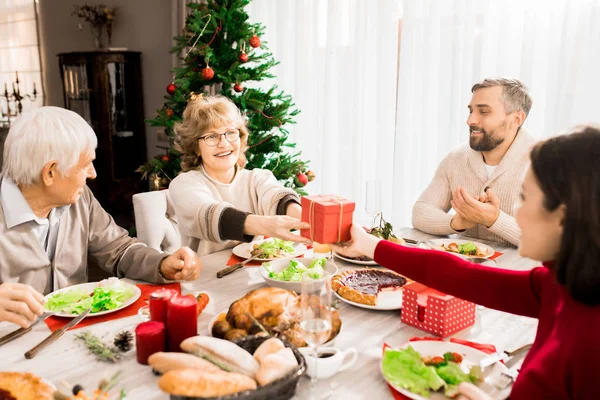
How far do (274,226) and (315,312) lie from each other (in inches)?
37.6

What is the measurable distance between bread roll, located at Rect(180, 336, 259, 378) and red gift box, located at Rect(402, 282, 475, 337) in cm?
55

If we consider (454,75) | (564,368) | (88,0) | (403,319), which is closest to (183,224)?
(403,319)

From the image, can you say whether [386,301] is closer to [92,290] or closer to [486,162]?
[92,290]

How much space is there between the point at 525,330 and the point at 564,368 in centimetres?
54

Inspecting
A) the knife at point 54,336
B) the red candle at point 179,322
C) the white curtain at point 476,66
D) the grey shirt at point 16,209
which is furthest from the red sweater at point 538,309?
the white curtain at point 476,66

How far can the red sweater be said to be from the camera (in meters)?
0.89

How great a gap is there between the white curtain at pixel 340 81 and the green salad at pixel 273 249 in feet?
5.86

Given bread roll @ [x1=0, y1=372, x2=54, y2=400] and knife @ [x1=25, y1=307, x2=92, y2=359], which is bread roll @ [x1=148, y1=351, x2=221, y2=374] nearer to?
bread roll @ [x1=0, y1=372, x2=54, y2=400]

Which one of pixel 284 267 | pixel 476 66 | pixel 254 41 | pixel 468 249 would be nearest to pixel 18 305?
pixel 284 267

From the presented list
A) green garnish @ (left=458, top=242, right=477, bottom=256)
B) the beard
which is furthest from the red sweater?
the beard

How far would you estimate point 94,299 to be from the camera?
149 cm

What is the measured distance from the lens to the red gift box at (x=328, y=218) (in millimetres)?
1547

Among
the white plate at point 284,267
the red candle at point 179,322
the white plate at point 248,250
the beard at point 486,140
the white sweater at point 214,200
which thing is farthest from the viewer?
the beard at point 486,140

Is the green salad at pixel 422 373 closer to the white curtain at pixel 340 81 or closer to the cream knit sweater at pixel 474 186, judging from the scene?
the cream knit sweater at pixel 474 186
